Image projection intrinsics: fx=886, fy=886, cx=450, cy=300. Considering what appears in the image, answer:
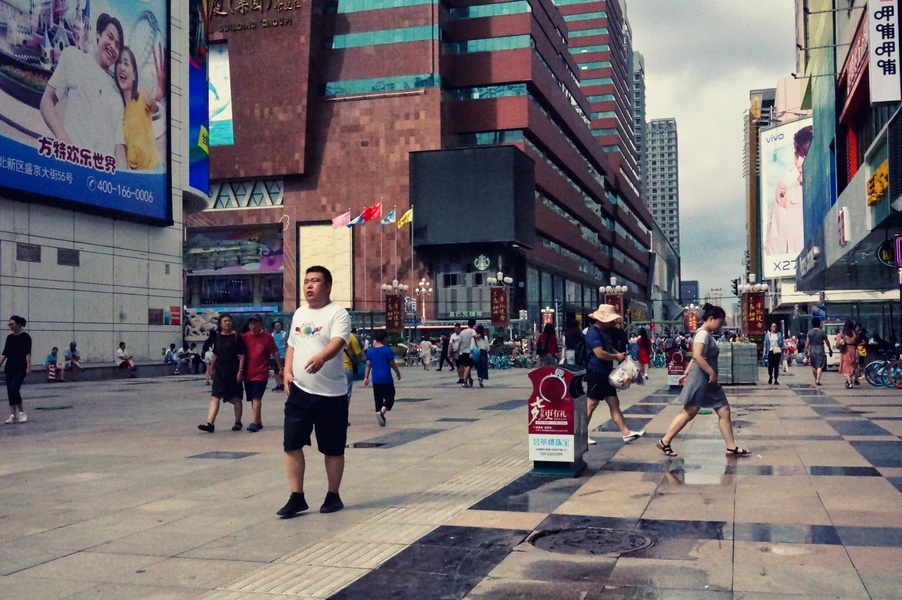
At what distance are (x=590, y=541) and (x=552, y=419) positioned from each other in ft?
9.70

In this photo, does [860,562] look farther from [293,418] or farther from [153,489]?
[153,489]

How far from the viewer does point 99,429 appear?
14.1 m

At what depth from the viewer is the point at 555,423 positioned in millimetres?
8797

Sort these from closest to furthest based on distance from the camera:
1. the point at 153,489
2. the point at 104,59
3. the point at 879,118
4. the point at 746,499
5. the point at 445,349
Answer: the point at 746,499 < the point at 153,489 < the point at 879,118 < the point at 104,59 < the point at 445,349

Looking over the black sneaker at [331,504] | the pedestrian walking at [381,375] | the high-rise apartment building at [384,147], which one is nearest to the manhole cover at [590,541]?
the black sneaker at [331,504]

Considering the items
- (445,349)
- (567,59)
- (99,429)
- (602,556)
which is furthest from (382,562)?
(567,59)

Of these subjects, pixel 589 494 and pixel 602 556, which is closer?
pixel 602 556

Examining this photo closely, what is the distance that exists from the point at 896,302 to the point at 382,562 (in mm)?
37526

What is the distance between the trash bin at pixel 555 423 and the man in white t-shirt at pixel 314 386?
237 centimetres

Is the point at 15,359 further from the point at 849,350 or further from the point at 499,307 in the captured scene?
the point at 499,307

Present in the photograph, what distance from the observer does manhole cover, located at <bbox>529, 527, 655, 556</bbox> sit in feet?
18.7

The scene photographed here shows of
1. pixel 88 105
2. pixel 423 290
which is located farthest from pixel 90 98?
pixel 423 290

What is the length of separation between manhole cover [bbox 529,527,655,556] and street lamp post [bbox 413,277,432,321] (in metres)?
57.9

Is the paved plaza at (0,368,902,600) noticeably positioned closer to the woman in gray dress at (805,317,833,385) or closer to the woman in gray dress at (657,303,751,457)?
the woman in gray dress at (657,303,751,457)
